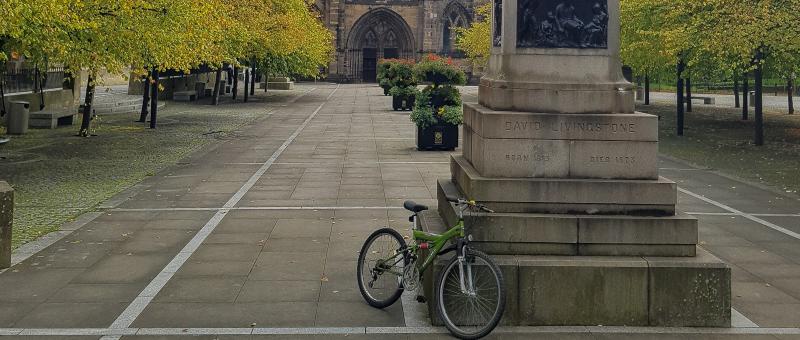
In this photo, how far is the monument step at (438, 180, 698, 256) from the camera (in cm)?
789

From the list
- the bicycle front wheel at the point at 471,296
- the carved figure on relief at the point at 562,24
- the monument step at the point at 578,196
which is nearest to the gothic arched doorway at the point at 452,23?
the carved figure on relief at the point at 562,24

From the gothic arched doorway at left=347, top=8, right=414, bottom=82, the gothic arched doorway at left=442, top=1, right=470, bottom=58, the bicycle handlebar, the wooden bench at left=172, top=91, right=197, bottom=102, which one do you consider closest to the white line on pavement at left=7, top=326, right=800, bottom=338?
the bicycle handlebar

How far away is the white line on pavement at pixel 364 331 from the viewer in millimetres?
7391

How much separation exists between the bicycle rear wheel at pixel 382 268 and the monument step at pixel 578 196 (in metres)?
0.90

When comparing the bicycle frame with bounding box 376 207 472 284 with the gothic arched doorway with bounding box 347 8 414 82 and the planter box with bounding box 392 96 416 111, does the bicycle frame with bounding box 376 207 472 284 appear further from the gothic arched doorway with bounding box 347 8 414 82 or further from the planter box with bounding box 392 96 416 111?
the gothic arched doorway with bounding box 347 8 414 82

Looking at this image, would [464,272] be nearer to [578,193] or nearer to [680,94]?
[578,193]

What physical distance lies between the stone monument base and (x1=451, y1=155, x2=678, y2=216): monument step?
0.64 metres

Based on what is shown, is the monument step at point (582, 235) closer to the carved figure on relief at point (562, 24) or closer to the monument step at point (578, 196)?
the monument step at point (578, 196)

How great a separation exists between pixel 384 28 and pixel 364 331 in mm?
80354

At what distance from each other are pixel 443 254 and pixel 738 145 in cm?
2149

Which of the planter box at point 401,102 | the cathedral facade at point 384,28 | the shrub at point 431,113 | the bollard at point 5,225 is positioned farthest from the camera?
the cathedral facade at point 384,28

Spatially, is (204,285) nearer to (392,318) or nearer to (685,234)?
(392,318)

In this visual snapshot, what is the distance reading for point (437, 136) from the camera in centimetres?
2353

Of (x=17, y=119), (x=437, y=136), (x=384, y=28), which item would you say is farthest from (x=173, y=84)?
(x=384, y=28)
